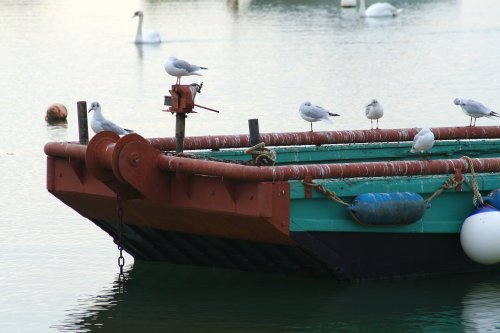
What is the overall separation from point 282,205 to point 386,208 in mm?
1098

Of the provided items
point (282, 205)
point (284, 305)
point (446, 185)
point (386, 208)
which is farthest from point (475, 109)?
point (282, 205)

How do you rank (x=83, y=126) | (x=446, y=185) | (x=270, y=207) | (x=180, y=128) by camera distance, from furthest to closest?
1. (x=83, y=126)
2. (x=180, y=128)
3. (x=446, y=185)
4. (x=270, y=207)

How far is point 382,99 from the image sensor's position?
1422 inches

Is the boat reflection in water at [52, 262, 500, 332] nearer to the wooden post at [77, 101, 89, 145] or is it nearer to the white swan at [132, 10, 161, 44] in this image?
the wooden post at [77, 101, 89, 145]

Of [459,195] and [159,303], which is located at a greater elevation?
[459,195]

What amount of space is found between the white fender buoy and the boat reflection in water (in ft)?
1.47

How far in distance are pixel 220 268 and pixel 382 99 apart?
20665 millimetres

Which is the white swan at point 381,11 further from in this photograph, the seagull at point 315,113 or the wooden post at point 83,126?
the wooden post at point 83,126

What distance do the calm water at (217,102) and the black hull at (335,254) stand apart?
0.47 feet

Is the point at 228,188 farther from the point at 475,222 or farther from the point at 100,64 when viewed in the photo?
the point at 100,64

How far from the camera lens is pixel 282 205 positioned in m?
13.9

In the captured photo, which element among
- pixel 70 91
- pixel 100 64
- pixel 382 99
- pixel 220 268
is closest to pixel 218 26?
pixel 100 64

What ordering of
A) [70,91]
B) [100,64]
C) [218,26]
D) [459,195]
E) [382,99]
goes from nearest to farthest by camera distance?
1. [459,195]
2. [382,99]
3. [70,91]
4. [100,64]
5. [218,26]

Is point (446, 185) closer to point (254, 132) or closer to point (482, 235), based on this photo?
point (482, 235)
